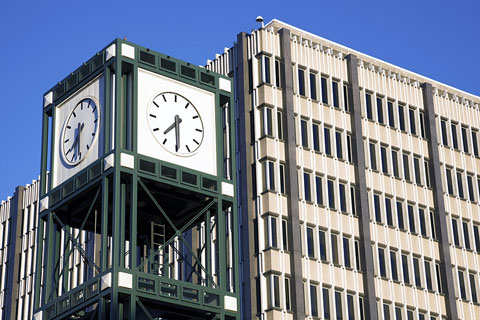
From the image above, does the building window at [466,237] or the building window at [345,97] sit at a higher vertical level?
the building window at [345,97]

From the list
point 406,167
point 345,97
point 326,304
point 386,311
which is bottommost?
point 326,304

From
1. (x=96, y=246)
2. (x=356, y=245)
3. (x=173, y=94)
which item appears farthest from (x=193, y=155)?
(x=96, y=246)

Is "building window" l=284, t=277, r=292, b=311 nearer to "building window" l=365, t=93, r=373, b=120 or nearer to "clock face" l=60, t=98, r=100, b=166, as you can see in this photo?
"building window" l=365, t=93, r=373, b=120

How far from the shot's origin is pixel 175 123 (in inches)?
1849

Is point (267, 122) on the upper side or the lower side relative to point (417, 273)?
upper

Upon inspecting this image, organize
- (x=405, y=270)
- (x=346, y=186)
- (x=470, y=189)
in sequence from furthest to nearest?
1. (x=470, y=189)
2. (x=405, y=270)
3. (x=346, y=186)

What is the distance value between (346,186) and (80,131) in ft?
109

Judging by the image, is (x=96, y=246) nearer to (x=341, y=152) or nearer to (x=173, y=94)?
(x=341, y=152)

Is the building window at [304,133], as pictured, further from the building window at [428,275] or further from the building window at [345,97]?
the building window at [428,275]

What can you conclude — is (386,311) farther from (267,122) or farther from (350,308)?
(267,122)

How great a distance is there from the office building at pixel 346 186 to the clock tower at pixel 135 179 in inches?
929

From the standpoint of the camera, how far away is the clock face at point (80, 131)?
47188 mm

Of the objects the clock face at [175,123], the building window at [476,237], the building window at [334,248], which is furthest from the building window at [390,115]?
the clock face at [175,123]

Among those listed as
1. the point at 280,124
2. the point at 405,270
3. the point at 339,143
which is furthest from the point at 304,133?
the point at 405,270
